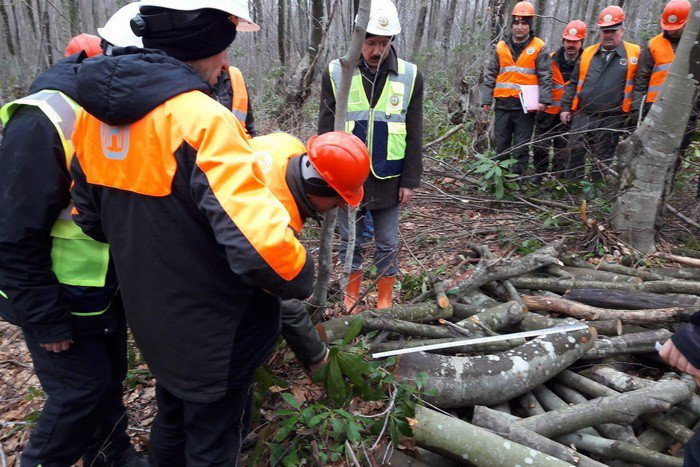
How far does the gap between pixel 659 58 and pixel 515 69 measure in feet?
5.32

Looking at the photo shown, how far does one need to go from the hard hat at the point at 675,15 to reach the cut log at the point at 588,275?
11.0 feet

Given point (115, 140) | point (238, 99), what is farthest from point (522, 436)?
point (238, 99)

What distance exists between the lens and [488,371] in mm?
2627

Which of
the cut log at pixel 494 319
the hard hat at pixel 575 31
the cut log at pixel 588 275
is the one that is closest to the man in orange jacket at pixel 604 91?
the hard hat at pixel 575 31

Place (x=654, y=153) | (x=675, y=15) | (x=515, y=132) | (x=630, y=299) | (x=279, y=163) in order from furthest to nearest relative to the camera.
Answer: (x=515, y=132) < (x=675, y=15) < (x=654, y=153) < (x=630, y=299) < (x=279, y=163)

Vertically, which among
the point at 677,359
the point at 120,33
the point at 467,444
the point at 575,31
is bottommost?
the point at 467,444

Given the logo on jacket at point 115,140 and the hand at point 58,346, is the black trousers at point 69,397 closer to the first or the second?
the hand at point 58,346

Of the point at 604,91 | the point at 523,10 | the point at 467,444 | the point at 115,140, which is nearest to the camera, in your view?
the point at 115,140

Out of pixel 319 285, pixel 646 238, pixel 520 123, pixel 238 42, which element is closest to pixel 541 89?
pixel 520 123

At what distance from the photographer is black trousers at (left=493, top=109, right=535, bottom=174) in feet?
20.5

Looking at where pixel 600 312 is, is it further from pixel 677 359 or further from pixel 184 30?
pixel 184 30

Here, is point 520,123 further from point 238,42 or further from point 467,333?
point 238,42

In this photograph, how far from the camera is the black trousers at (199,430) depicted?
179cm

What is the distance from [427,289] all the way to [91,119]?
2710mm
